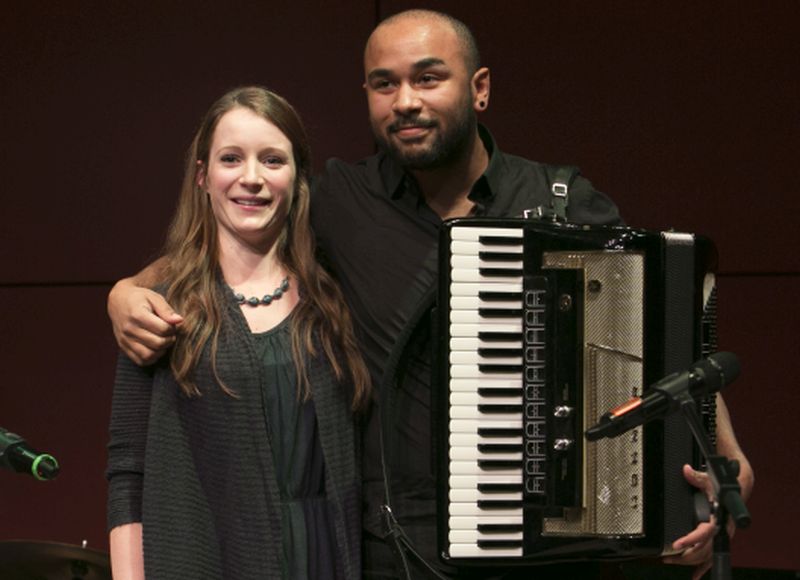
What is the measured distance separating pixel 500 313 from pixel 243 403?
18.7 inches

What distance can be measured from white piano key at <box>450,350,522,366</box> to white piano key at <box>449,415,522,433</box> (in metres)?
0.09

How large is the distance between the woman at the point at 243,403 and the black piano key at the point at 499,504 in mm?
259

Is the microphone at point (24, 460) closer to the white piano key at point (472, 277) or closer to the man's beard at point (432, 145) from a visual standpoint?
the white piano key at point (472, 277)

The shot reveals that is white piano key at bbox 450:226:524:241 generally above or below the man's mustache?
below

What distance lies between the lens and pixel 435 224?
239cm

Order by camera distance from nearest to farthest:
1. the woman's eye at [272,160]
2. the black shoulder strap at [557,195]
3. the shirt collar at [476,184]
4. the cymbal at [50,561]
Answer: the black shoulder strap at [557,195]
the woman's eye at [272,160]
the shirt collar at [476,184]
the cymbal at [50,561]

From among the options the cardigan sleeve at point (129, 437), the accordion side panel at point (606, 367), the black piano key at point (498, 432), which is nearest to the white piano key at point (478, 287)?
the accordion side panel at point (606, 367)

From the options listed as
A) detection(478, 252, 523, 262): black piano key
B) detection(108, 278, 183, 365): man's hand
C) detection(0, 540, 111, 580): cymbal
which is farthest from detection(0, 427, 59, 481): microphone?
detection(0, 540, 111, 580): cymbal

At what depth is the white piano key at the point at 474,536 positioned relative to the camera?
7.02 feet

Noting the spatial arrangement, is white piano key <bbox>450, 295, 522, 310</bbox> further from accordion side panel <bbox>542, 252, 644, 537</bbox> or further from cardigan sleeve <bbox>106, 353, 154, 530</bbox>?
cardigan sleeve <bbox>106, 353, 154, 530</bbox>

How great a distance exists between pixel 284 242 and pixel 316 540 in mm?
558

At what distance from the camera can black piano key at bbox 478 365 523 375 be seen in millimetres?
2127

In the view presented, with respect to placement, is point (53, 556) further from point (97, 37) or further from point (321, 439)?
point (97, 37)

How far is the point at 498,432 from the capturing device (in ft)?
6.98
